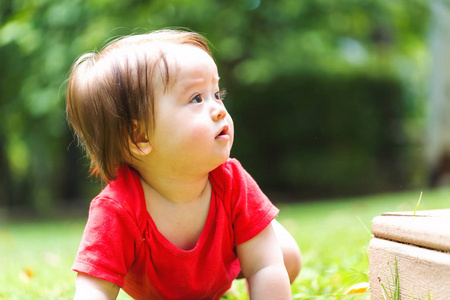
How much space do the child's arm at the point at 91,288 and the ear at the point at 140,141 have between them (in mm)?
376

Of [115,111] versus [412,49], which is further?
[412,49]

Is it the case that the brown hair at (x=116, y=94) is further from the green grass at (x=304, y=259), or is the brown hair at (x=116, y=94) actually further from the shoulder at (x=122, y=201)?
the green grass at (x=304, y=259)

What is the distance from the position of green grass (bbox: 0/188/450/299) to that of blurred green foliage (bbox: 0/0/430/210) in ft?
7.82

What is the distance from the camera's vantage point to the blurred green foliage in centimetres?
660

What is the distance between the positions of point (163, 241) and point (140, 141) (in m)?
0.30

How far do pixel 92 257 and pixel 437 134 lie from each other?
24.9ft

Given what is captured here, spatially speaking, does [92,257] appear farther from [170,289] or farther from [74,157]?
[74,157]

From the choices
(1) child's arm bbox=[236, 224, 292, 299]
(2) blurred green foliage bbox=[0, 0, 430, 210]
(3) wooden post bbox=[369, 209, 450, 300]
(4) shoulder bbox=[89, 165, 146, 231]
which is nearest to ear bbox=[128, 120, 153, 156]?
(4) shoulder bbox=[89, 165, 146, 231]

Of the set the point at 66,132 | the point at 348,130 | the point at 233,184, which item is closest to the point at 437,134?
the point at 348,130

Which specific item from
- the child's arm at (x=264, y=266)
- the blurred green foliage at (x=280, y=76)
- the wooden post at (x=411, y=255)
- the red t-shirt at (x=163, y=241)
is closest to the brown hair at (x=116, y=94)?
the red t-shirt at (x=163, y=241)

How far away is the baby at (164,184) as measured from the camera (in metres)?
1.50

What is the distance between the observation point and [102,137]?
5.12ft

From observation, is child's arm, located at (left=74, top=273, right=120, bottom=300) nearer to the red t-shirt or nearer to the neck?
the red t-shirt

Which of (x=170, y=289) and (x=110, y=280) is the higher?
(x=110, y=280)
